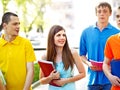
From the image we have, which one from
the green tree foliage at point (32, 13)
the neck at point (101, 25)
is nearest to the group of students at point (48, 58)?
the neck at point (101, 25)

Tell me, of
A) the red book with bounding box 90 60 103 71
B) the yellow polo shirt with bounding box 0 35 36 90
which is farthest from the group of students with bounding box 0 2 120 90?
the red book with bounding box 90 60 103 71

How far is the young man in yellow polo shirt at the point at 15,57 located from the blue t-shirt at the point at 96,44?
0.93 meters

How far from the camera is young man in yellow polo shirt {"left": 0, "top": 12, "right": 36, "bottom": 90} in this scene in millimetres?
3179

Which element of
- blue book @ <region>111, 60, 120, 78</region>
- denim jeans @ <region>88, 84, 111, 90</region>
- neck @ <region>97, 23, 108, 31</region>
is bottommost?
denim jeans @ <region>88, 84, 111, 90</region>

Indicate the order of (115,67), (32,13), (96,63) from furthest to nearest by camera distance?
(32,13) → (96,63) → (115,67)

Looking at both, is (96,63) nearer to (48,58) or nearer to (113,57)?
(48,58)

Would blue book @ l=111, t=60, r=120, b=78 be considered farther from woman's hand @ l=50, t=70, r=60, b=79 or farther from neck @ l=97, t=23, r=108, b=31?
neck @ l=97, t=23, r=108, b=31

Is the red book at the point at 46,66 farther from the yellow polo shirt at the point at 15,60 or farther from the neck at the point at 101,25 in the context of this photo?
the neck at the point at 101,25

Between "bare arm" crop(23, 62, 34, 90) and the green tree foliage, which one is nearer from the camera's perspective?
"bare arm" crop(23, 62, 34, 90)

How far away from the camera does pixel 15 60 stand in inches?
125

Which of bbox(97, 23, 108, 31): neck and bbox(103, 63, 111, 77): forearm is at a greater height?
bbox(97, 23, 108, 31): neck

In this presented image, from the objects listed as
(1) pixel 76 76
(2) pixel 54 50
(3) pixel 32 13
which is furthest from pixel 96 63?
(3) pixel 32 13

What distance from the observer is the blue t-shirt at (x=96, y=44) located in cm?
390

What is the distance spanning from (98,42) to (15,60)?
1.13 meters
